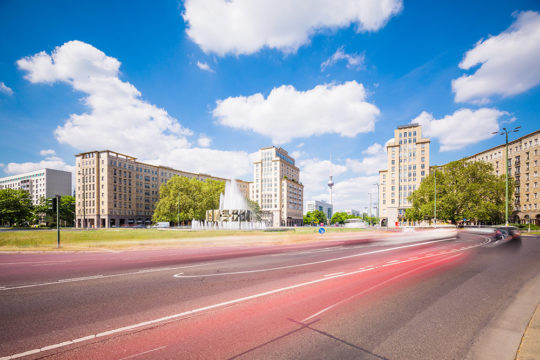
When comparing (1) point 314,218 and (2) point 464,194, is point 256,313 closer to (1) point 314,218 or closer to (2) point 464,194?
(2) point 464,194

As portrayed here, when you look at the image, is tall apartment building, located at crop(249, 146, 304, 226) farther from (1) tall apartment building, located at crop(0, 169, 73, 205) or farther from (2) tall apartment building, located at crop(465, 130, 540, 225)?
(1) tall apartment building, located at crop(0, 169, 73, 205)

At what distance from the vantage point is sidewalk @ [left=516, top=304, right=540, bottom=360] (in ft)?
11.7

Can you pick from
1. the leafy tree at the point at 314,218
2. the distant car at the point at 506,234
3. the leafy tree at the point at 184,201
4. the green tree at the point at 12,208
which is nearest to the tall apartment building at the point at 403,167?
the leafy tree at the point at 314,218

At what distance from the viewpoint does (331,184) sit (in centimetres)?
17925

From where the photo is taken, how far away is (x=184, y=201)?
65.0 metres

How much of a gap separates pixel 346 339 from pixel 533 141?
91047 mm

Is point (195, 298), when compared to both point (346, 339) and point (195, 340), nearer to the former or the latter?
point (195, 340)

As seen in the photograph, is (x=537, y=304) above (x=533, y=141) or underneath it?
underneath

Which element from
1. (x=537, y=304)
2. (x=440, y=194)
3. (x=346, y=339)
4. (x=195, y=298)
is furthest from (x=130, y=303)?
(x=440, y=194)

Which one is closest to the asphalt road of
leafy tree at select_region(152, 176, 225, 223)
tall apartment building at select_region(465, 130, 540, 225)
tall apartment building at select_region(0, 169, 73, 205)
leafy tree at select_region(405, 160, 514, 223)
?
leafy tree at select_region(405, 160, 514, 223)

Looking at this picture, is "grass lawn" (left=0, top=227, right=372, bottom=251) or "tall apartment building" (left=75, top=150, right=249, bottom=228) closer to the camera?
"grass lawn" (left=0, top=227, right=372, bottom=251)

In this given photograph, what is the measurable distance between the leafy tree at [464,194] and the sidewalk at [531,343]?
5176 centimetres

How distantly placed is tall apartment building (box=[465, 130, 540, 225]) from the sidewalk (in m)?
74.1

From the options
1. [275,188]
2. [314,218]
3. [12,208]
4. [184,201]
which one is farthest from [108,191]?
[314,218]
